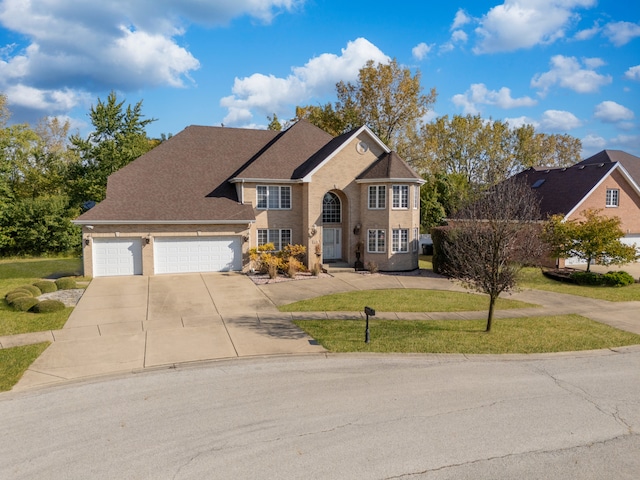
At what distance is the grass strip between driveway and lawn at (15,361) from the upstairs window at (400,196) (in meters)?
19.3

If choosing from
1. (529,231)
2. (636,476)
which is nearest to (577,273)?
(529,231)

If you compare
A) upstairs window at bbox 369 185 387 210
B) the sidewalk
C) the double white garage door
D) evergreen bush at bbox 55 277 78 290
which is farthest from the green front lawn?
upstairs window at bbox 369 185 387 210

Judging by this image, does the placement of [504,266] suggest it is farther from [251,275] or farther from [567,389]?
[251,275]

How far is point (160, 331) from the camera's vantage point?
13953 millimetres

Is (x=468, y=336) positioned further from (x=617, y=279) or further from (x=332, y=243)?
(x=332, y=243)

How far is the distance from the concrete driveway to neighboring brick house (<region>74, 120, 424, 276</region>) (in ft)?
12.7

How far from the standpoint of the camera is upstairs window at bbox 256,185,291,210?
26.4 m

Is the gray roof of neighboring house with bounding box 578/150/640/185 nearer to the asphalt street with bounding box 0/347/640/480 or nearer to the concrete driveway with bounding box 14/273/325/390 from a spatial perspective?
the asphalt street with bounding box 0/347/640/480

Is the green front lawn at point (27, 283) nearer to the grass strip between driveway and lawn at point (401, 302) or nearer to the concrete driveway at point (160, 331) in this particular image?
the concrete driveway at point (160, 331)

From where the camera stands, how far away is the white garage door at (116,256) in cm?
2334

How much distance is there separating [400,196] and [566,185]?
14330mm

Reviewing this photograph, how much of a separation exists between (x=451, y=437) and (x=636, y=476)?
2.73 meters

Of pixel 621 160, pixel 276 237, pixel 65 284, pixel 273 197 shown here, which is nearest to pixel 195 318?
pixel 65 284

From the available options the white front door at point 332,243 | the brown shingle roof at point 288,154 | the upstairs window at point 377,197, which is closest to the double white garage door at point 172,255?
the brown shingle roof at point 288,154
